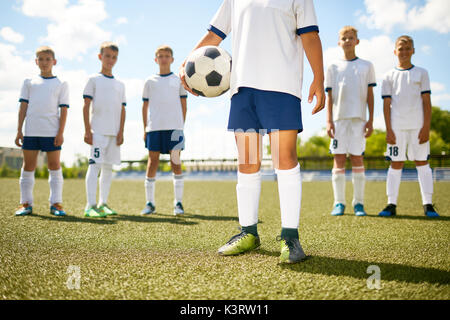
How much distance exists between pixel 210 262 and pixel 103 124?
11.6 ft

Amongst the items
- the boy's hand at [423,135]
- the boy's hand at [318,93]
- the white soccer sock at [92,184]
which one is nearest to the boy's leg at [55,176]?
the white soccer sock at [92,184]

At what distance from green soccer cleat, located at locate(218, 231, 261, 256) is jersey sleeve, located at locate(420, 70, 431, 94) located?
12.9 ft

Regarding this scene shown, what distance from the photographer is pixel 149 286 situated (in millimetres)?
1794

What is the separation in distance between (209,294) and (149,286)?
0.36m

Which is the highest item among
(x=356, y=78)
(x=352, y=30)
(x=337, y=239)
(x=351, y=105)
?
(x=352, y=30)

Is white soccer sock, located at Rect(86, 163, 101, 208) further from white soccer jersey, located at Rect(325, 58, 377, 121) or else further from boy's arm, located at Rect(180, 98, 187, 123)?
white soccer jersey, located at Rect(325, 58, 377, 121)

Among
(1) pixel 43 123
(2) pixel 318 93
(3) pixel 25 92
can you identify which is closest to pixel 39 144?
(1) pixel 43 123

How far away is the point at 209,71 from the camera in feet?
8.89

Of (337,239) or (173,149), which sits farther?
(173,149)

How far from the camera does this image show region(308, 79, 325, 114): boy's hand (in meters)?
2.47
